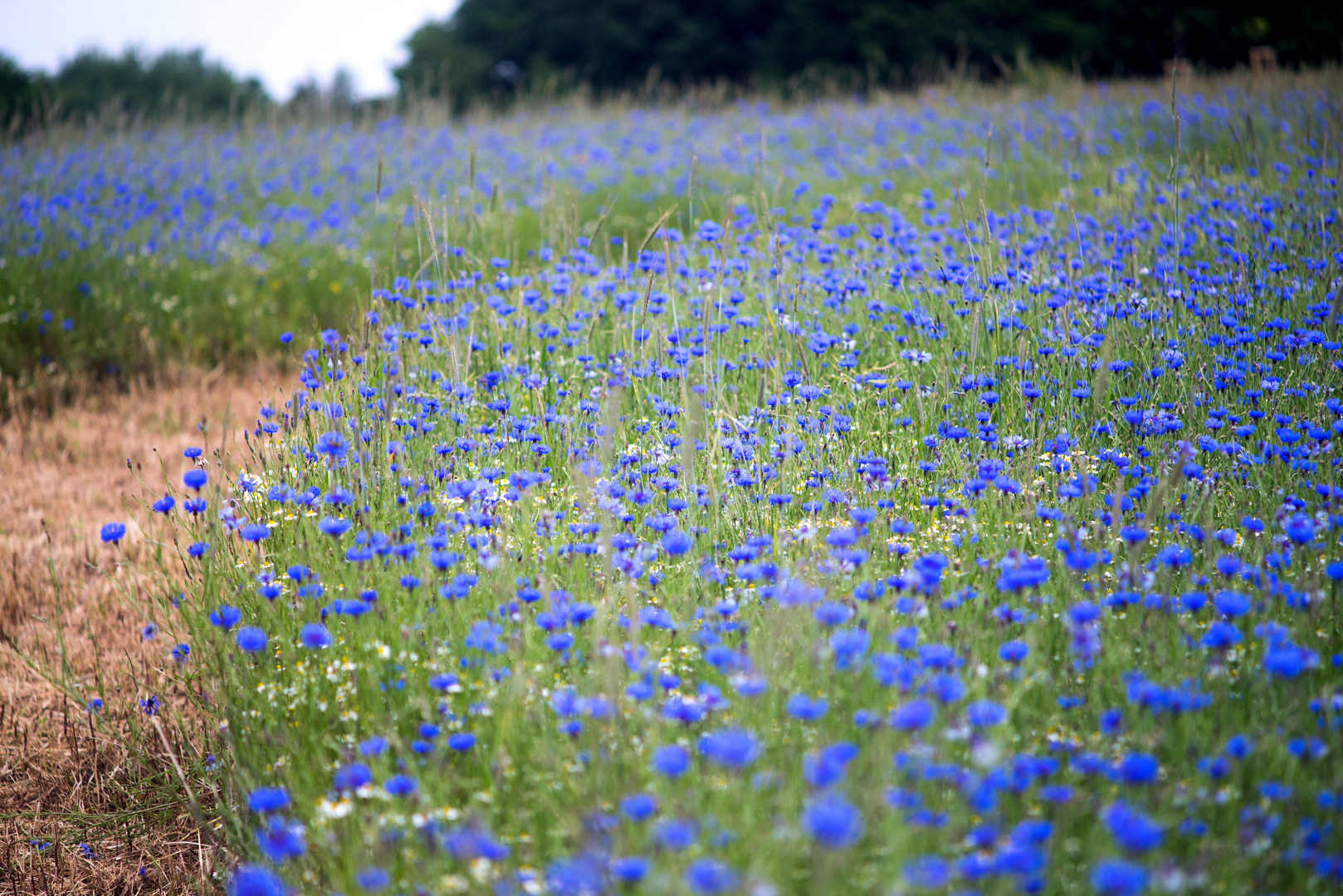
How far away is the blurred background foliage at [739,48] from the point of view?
15328 mm

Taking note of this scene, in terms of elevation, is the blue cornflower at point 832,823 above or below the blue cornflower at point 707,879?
above

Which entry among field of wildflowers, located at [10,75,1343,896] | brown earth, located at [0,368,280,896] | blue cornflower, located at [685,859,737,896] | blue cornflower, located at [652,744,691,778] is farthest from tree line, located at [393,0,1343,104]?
blue cornflower, located at [685,859,737,896]

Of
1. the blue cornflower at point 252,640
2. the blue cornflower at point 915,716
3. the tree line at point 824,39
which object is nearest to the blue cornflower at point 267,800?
the blue cornflower at point 252,640

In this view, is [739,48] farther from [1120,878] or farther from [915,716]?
[1120,878]

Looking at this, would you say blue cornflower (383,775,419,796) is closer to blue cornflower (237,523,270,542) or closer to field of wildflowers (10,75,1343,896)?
field of wildflowers (10,75,1343,896)

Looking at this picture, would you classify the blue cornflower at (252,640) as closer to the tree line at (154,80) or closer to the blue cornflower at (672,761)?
the blue cornflower at (672,761)

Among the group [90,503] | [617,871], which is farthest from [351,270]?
[617,871]

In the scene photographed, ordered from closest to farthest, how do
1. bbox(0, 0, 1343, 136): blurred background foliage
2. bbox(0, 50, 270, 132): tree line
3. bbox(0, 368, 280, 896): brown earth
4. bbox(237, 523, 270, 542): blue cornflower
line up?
bbox(237, 523, 270, 542): blue cornflower, bbox(0, 368, 280, 896): brown earth, bbox(0, 0, 1343, 136): blurred background foliage, bbox(0, 50, 270, 132): tree line

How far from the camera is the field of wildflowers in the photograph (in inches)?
53.2

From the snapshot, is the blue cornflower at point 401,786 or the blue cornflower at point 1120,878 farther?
the blue cornflower at point 401,786

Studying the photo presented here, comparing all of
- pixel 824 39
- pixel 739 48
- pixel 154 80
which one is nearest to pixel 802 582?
pixel 824 39

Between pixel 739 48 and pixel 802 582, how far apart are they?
19395mm

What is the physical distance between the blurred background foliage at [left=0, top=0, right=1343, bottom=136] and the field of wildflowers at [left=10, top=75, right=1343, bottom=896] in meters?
9.92

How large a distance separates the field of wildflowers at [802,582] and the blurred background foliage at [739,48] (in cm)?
992
